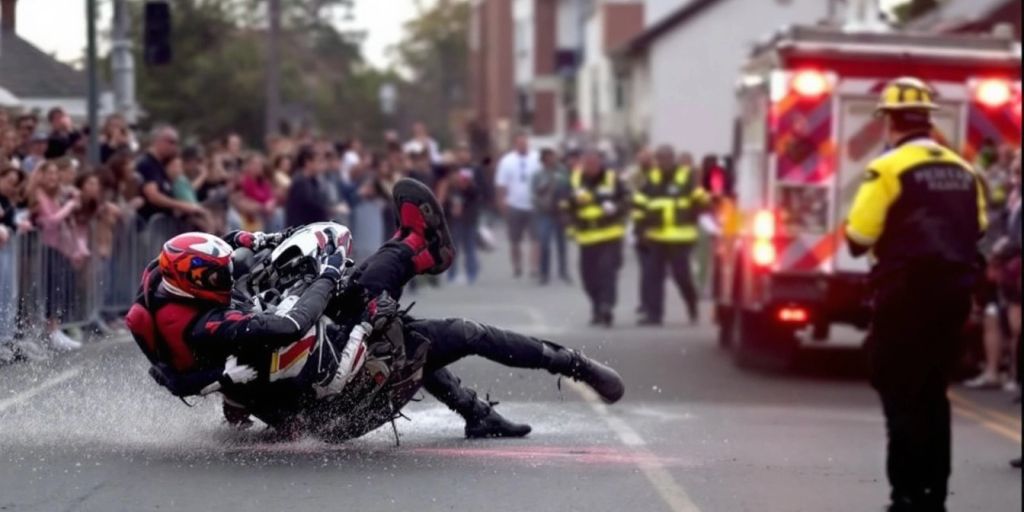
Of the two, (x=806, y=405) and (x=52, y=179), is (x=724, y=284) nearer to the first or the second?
(x=806, y=405)

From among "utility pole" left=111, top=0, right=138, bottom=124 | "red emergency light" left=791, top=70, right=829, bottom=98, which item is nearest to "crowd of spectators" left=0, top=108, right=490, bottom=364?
"utility pole" left=111, top=0, right=138, bottom=124

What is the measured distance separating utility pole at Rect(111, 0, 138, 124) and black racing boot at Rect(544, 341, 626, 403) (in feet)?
34.1

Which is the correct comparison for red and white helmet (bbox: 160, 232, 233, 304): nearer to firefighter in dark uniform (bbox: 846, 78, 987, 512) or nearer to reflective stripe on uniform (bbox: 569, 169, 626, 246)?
firefighter in dark uniform (bbox: 846, 78, 987, 512)

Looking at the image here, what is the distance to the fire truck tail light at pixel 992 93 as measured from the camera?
52.1ft

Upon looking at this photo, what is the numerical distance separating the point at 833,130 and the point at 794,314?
1419mm

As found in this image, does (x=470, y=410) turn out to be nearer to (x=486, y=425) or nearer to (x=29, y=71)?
(x=486, y=425)

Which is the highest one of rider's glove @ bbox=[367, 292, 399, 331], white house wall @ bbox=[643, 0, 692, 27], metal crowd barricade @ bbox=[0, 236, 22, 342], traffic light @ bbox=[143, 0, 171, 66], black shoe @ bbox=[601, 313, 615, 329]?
white house wall @ bbox=[643, 0, 692, 27]

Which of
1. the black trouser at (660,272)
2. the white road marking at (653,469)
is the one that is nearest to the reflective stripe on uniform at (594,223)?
the black trouser at (660,272)

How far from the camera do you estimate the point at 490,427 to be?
1002 centimetres

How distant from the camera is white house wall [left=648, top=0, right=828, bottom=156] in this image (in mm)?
47156

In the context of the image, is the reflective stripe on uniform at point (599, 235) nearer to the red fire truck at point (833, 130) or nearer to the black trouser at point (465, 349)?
the red fire truck at point (833, 130)

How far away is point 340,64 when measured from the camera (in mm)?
54406

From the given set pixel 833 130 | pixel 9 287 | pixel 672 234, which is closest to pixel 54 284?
pixel 9 287

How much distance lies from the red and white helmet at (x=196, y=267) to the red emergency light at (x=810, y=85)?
7.56 metres
